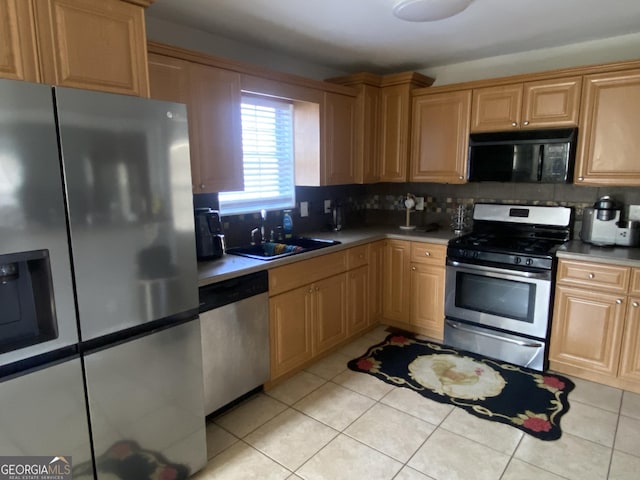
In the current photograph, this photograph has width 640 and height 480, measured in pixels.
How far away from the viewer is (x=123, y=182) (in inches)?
59.6

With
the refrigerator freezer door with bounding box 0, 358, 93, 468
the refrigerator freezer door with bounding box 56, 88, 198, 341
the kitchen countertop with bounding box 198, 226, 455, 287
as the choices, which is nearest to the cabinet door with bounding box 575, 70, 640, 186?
the kitchen countertop with bounding box 198, 226, 455, 287

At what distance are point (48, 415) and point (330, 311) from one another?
1.97 metres

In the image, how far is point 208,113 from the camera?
2445 millimetres

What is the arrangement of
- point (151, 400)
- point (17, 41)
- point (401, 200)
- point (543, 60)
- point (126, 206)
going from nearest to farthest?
point (17, 41)
point (126, 206)
point (151, 400)
point (543, 60)
point (401, 200)

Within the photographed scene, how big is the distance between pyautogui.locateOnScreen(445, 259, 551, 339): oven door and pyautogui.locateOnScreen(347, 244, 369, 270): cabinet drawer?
0.67 m

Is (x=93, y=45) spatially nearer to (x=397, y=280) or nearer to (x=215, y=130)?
(x=215, y=130)

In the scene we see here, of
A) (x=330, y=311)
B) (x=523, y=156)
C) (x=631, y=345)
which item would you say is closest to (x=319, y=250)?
(x=330, y=311)

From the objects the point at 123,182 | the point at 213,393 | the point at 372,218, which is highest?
the point at 123,182

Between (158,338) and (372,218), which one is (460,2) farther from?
(372,218)

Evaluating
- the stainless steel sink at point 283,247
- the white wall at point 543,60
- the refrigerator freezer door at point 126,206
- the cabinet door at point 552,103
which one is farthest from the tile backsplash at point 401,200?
the refrigerator freezer door at point 126,206

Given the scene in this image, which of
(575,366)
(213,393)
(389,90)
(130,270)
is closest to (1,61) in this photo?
(130,270)

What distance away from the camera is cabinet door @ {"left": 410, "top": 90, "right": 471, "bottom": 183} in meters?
3.36

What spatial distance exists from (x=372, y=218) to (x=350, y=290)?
127 cm

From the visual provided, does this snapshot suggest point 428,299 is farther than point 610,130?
Yes
